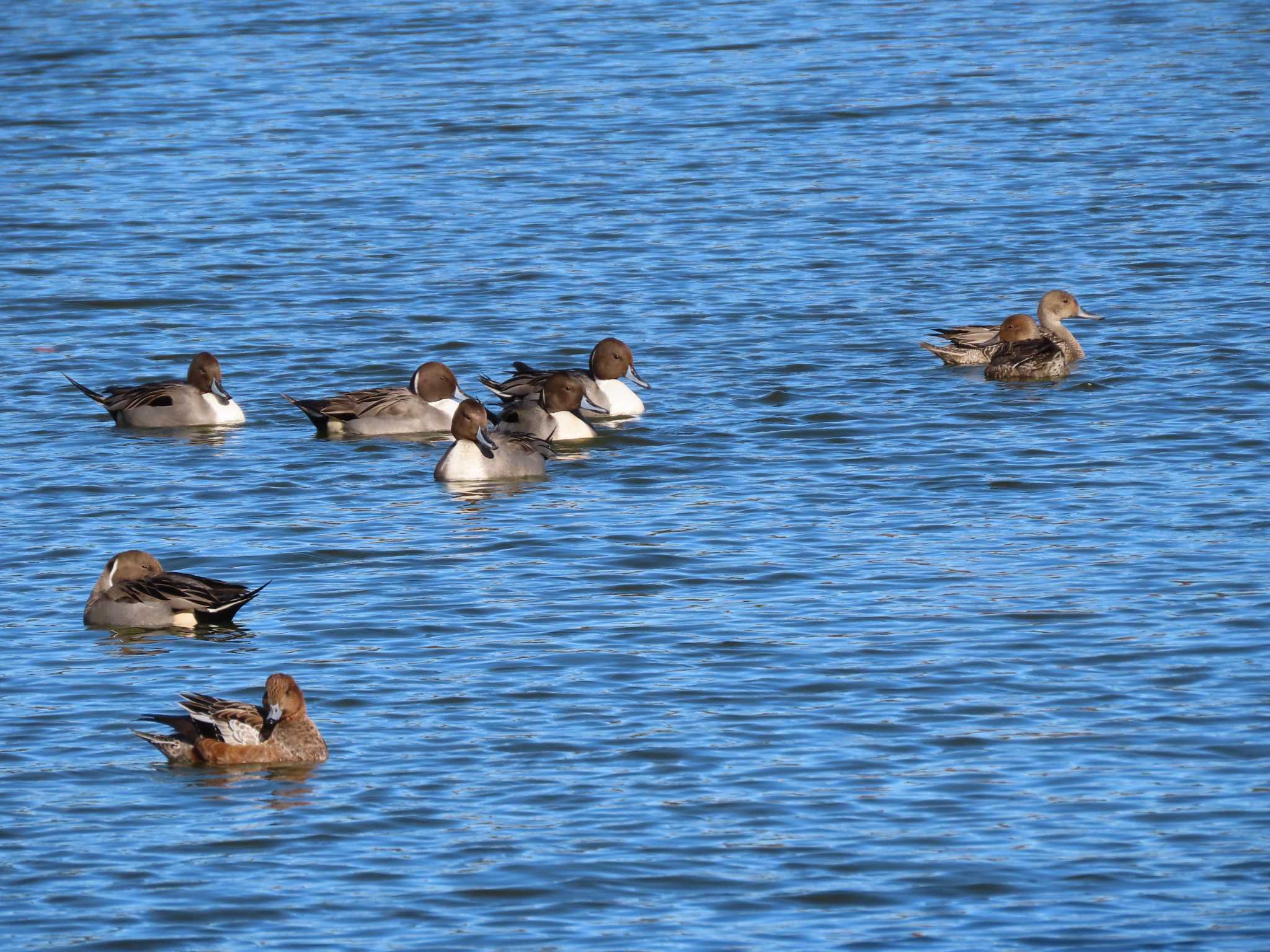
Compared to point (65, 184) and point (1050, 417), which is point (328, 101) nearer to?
point (65, 184)

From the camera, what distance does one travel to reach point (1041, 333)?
18.7 meters

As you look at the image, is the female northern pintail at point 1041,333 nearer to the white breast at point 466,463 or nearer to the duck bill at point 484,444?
the duck bill at point 484,444

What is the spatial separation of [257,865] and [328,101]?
933 inches

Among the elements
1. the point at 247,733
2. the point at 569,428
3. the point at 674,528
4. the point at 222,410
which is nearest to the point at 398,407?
the point at 569,428

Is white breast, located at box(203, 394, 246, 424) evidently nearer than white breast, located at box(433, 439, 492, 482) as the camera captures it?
No

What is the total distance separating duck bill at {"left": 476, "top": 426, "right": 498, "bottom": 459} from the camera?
629 inches

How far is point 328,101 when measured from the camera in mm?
32062

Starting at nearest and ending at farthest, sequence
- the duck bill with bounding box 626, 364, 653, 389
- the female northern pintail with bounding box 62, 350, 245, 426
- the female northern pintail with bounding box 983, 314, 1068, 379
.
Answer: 1. the female northern pintail with bounding box 62, 350, 245, 426
2. the duck bill with bounding box 626, 364, 653, 389
3. the female northern pintail with bounding box 983, 314, 1068, 379

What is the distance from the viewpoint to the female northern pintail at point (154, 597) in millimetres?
12453

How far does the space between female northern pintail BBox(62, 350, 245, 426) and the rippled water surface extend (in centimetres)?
21

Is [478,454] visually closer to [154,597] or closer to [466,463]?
[466,463]

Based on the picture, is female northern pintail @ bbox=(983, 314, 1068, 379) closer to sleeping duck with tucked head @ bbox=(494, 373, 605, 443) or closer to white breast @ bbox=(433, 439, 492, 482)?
sleeping duck with tucked head @ bbox=(494, 373, 605, 443)

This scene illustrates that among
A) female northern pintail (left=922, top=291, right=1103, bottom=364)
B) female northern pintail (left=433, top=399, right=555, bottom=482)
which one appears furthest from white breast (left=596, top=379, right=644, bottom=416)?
female northern pintail (left=922, top=291, right=1103, bottom=364)

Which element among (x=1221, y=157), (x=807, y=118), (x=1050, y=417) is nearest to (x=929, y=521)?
(x=1050, y=417)
